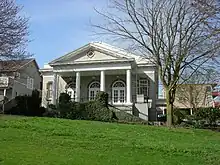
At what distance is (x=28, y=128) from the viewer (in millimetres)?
17625

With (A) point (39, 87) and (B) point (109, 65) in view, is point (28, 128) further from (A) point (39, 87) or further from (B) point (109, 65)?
(A) point (39, 87)

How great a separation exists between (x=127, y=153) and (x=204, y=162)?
2628mm

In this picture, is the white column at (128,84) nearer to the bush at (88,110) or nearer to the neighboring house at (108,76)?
the neighboring house at (108,76)

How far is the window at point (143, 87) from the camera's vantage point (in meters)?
39.8

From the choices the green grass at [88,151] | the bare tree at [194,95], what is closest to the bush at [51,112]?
the green grass at [88,151]

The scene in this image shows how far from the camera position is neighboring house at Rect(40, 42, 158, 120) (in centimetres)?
3709

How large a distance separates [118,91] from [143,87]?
115 inches

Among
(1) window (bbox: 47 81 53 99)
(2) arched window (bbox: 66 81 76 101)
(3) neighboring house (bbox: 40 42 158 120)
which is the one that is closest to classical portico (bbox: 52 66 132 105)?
(3) neighboring house (bbox: 40 42 158 120)

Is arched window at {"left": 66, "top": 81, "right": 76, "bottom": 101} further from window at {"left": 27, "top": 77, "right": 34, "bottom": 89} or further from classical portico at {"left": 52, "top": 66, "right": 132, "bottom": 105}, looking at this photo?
window at {"left": 27, "top": 77, "right": 34, "bottom": 89}

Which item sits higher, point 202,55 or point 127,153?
point 202,55

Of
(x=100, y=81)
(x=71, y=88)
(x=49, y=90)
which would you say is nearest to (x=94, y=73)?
(x=100, y=81)

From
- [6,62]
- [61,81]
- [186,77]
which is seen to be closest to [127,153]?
[6,62]

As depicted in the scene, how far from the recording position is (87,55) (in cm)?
3916

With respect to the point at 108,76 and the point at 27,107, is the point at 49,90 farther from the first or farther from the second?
the point at 27,107
